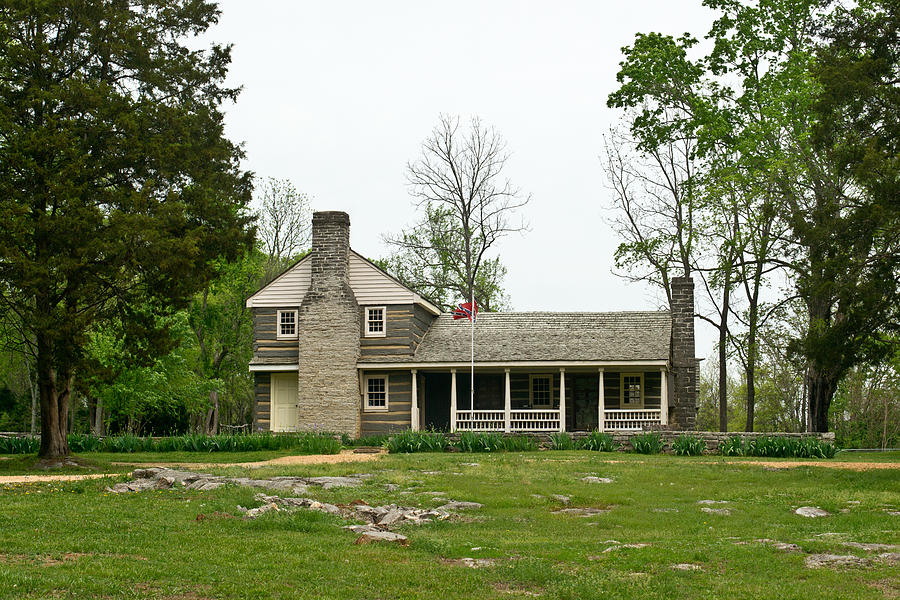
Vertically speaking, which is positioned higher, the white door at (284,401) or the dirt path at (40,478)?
the white door at (284,401)

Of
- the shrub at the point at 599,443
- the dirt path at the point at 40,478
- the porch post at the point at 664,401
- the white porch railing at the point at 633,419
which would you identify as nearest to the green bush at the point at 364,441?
the shrub at the point at 599,443

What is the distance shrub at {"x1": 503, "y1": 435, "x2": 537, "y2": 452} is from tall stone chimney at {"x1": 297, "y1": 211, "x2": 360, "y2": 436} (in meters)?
7.68

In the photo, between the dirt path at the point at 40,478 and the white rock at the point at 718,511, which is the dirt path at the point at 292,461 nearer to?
the dirt path at the point at 40,478

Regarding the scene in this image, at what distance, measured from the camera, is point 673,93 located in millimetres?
40625

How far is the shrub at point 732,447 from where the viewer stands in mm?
27469

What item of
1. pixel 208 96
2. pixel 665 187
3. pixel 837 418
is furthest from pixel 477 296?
pixel 208 96

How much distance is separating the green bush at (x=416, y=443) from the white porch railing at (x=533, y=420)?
6.01 metres

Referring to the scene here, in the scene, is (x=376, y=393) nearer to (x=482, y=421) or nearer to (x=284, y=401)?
(x=284, y=401)

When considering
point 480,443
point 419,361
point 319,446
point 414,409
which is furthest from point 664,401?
point 319,446

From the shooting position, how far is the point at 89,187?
78.2 feet

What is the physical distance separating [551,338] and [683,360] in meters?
4.72

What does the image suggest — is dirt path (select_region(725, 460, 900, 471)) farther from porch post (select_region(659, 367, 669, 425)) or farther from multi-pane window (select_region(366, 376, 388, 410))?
multi-pane window (select_region(366, 376, 388, 410))

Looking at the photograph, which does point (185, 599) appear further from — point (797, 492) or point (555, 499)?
point (797, 492)

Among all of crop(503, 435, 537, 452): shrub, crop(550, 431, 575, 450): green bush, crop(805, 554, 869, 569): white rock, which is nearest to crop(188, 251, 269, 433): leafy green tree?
crop(503, 435, 537, 452): shrub
